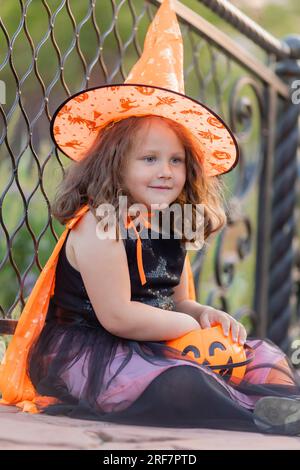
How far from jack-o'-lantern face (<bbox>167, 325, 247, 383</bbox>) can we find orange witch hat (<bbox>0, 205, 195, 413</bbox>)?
21cm

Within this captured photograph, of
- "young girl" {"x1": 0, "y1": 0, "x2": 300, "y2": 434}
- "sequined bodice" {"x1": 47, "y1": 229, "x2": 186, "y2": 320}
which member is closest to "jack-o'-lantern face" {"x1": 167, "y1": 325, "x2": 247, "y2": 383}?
"young girl" {"x1": 0, "y1": 0, "x2": 300, "y2": 434}

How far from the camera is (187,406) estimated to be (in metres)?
1.95

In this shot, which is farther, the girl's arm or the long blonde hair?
the long blonde hair

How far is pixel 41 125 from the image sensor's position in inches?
190

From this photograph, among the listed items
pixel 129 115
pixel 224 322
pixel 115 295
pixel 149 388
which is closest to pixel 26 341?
pixel 115 295

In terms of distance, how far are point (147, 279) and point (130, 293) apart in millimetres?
88

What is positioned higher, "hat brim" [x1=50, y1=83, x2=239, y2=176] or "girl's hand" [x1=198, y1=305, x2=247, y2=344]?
"hat brim" [x1=50, y1=83, x2=239, y2=176]

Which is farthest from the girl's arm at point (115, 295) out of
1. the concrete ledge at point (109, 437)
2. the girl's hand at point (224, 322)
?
the concrete ledge at point (109, 437)

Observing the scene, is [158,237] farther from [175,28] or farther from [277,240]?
[277,240]

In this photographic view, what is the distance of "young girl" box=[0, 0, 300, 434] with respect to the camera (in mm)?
1971

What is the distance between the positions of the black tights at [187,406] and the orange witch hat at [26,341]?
27cm

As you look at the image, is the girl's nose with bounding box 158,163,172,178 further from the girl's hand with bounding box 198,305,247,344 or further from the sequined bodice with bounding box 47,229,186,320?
the girl's hand with bounding box 198,305,247,344

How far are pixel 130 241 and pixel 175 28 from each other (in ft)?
1.88
